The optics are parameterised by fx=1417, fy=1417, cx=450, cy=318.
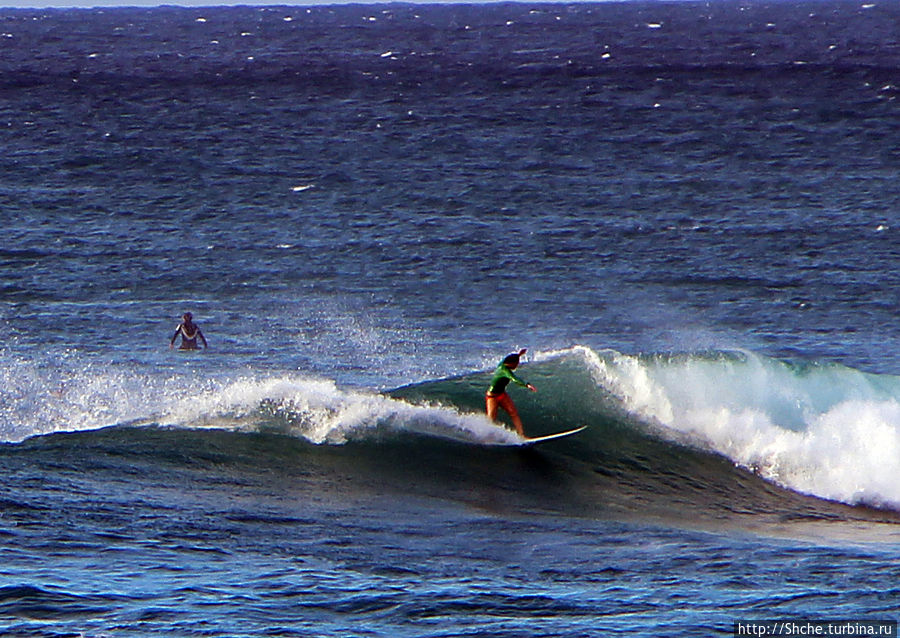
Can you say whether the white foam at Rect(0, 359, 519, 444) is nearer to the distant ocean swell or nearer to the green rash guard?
the distant ocean swell

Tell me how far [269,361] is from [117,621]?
1451 centimetres

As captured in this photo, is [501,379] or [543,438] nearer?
[501,379]

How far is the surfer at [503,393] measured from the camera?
18.6 m

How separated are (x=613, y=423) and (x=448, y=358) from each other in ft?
23.0

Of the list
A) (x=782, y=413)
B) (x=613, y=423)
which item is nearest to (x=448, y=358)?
(x=613, y=423)

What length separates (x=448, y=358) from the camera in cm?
2686

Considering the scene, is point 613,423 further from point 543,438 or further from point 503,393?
point 503,393

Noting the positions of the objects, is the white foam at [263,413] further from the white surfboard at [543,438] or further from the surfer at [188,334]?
the surfer at [188,334]

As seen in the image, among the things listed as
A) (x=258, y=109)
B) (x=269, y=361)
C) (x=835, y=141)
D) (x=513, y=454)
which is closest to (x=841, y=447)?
(x=513, y=454)

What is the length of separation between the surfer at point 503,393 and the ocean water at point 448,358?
0.26 m

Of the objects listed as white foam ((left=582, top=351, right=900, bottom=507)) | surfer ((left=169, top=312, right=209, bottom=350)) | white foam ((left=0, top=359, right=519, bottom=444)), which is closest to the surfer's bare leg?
white foam ((left=0, top=359, right=519, bottom=444))

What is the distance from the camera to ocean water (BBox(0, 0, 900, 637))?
45.2ft

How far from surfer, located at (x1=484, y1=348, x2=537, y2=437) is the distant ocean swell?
8.8 inches

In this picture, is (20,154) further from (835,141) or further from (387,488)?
(387,488)
